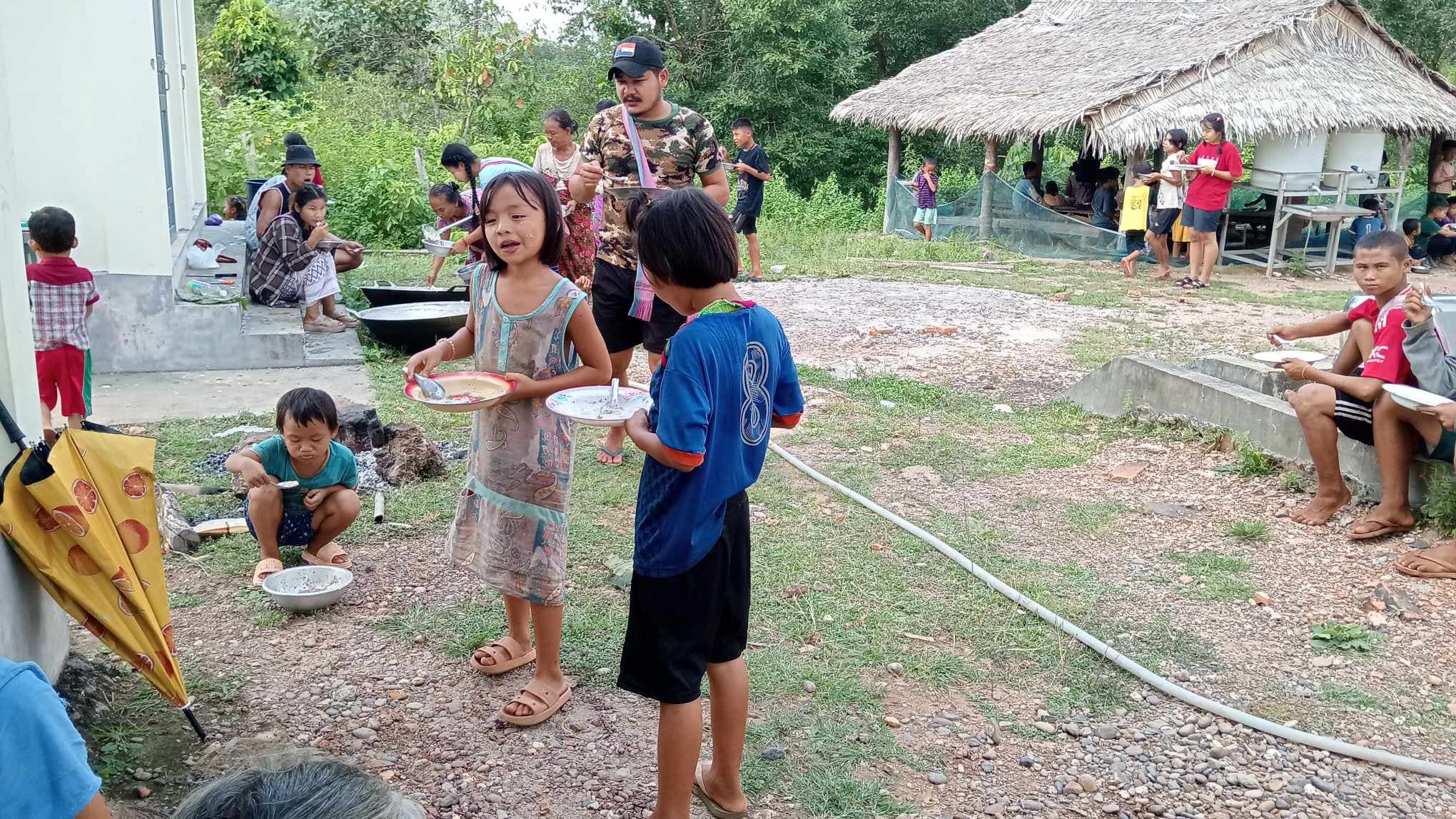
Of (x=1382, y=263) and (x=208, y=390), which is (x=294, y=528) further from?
(x=1382, y=263)

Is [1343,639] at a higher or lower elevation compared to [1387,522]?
lower

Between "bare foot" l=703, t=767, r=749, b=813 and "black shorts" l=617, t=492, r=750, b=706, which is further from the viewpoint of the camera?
"bare foot" l=703, t=767, r=749, b=813

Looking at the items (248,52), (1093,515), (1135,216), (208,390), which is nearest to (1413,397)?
(1093,515)

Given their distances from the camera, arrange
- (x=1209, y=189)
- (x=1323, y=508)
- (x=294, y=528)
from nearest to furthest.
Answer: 1. (x=294, y=528)
2. (x=1323, y=508)
3. (x=1209, y=189)

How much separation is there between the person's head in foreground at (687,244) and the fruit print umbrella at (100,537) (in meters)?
1.48

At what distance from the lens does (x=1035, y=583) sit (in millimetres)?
4383

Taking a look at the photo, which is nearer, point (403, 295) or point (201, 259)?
point (403, 295)

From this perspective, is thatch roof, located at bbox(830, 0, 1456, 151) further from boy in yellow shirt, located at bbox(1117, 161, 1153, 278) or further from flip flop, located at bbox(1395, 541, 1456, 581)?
flip flop, located at bbox(1395, 541, 1456, 581)

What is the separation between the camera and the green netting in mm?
15414

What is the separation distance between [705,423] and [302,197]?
23.0ft

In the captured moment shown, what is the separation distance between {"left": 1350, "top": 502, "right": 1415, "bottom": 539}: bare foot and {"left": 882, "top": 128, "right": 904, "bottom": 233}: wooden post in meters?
14.1

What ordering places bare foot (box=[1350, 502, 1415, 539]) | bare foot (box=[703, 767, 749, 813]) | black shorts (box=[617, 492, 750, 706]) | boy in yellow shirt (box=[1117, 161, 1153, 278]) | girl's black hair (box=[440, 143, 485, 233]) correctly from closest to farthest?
black shorts (box=[617, 492, 750, 706]) → bare foot (box=[703, 767, 749, 813]) → bare foot (box=[1350, 502, 1415, 539]) → girl's black hair (box=[440, 143, 485, 233]) → boy in yellow shirt (box=[1117, 161, 1153, 278])

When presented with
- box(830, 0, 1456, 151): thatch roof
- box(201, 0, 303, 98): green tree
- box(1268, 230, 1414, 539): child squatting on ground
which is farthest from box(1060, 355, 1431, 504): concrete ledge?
box(201, 0, 303, 98): green tree

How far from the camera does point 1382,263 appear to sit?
4.76 metres
